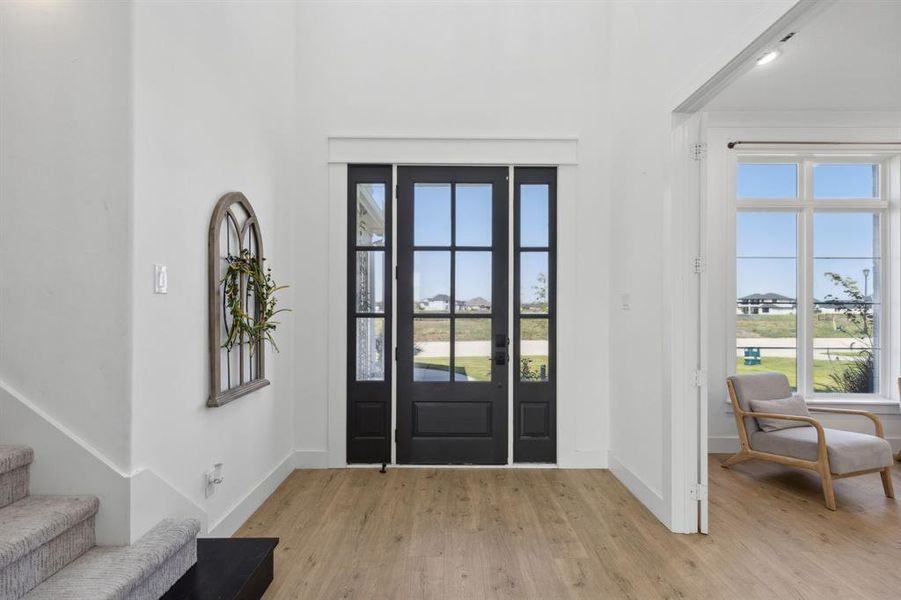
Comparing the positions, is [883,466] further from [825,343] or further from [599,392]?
[599,392]

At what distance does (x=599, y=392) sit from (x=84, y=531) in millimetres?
3341

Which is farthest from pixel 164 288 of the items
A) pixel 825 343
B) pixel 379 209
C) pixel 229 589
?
pixel 825 343

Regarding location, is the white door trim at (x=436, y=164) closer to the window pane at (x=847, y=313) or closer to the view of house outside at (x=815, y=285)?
the view of house outside at (x=815, y=285)

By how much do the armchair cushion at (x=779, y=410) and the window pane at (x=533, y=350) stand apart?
5.49 feet

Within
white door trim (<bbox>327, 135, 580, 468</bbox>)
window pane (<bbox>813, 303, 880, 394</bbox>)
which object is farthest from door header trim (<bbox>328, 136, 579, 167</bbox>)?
window pane (<bbox>813, 303, 880, 394</bbox>)

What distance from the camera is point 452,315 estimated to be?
12.4 ft

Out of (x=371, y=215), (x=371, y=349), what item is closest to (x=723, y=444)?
(x=371, y=349)

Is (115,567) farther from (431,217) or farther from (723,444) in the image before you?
(723,444)

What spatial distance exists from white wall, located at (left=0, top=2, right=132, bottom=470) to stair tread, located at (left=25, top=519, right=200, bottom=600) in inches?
12.4

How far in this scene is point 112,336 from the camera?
1.79m

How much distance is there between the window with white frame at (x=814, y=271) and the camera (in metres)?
4.43

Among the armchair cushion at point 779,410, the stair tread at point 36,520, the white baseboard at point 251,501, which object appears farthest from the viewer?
the armchair cushion at point 779,410

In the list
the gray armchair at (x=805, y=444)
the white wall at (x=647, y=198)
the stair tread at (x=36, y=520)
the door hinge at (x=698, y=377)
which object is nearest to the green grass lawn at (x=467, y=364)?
the white wall at (x=647, y=198)

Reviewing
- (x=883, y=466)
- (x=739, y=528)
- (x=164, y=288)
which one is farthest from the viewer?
(x=883, y=466)
